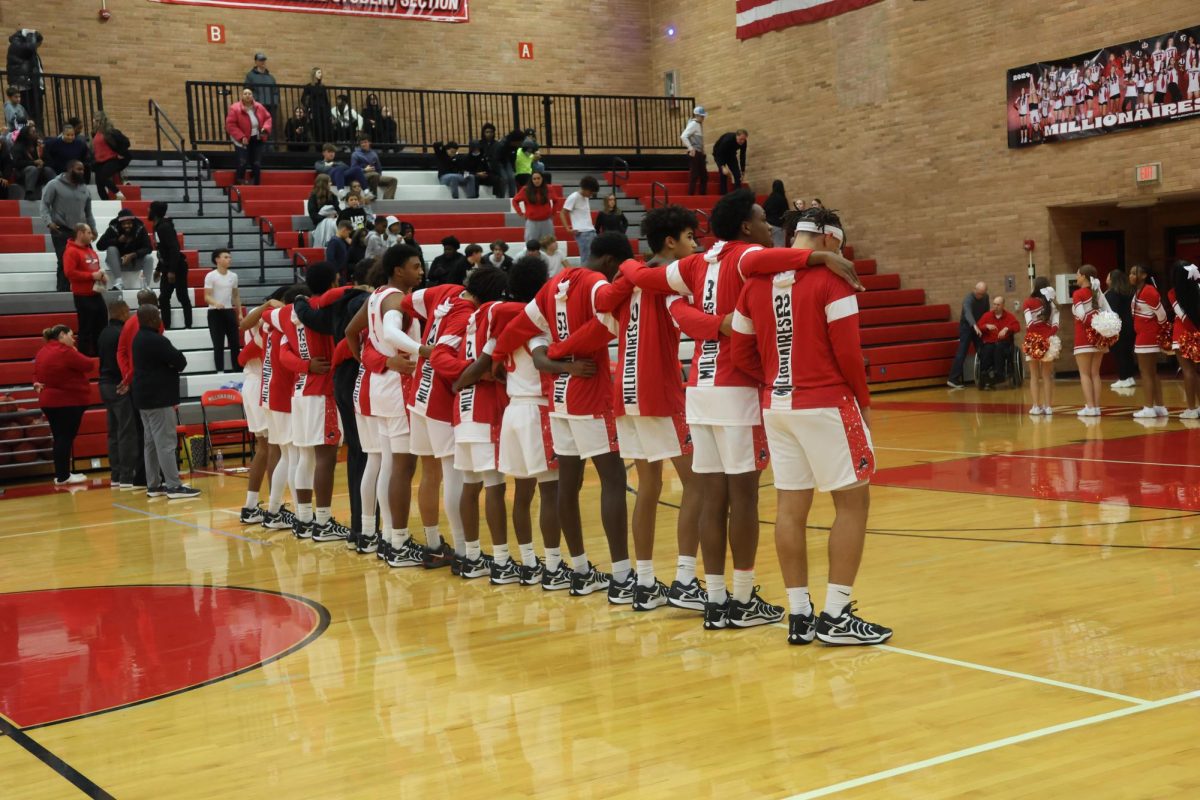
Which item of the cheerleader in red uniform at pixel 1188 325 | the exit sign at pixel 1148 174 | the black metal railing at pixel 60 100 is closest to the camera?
the cheerleader in red uniform at pixel 1188 325

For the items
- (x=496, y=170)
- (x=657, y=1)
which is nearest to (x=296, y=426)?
(x=496, y=170)

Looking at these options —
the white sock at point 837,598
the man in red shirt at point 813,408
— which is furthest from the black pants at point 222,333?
the white sock at point 837,598

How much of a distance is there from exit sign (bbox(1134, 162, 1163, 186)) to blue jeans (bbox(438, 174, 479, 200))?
1053 centimetres

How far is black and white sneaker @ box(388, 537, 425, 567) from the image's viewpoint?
763 cm

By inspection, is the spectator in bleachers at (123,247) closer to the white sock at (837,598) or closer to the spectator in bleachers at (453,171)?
the spectator in bleachers at (453,171)

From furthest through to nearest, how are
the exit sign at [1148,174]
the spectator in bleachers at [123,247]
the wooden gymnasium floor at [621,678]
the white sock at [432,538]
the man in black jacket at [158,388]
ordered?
1. the exit sign at [1148,174]
2. the spectator in bleachers at [123,247]
3. the man in black jacket at [158,388]
4. the white sock at [432,538]
5. the wooden gymnasium floor at [621,678]

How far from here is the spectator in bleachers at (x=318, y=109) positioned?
855 inches

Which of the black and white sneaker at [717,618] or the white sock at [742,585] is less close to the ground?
the white sock at [742,585]

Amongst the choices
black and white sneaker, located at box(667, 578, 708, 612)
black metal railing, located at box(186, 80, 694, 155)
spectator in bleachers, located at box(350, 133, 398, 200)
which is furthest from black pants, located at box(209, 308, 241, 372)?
black and white sneaker, located at box(667, 578, 708, 612)

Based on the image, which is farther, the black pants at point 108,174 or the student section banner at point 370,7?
the student section banner at point 370,7

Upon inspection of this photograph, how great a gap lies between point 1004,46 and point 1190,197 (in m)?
3.65

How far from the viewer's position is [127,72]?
21.4 meters

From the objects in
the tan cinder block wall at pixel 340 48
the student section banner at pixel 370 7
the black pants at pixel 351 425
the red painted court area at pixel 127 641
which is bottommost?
the red painted court area at pixel 127 641

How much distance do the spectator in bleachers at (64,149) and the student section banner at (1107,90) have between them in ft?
44.7
